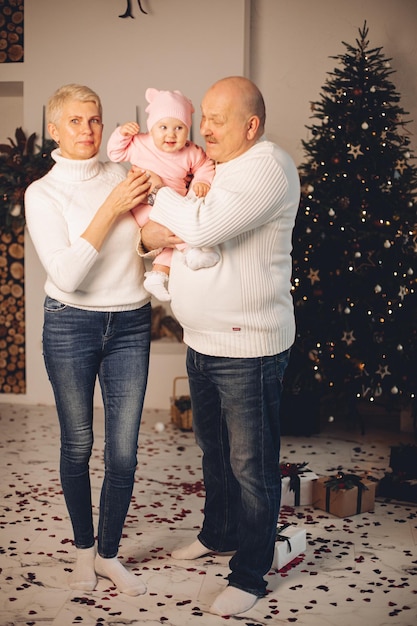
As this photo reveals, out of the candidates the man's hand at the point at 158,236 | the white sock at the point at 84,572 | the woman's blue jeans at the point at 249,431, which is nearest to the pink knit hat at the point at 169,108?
the man's hand at the point at 158,236

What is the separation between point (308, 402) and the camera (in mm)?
4875

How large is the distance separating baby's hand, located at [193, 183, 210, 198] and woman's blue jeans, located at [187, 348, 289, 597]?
0.51 meters

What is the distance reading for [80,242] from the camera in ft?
8.17

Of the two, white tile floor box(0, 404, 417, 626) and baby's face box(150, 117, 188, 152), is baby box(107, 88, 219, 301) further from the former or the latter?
white tile floor box(0, 404, 417, 626)

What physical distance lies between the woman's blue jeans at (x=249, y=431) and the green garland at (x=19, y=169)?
2803 mm

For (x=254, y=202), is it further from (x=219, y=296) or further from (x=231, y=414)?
(x=231, y=414)

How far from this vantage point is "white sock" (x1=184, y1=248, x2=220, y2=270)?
A: 2.41 meters

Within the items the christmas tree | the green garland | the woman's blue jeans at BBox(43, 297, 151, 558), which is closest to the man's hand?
the woman's blue jeans at BBox(43, 297, 151, 558)

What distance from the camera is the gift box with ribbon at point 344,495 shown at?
3.53 m

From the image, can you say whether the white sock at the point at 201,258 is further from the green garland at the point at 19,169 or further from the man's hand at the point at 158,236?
the green garland at the point at 19,169

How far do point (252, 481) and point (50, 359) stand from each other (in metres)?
0.75

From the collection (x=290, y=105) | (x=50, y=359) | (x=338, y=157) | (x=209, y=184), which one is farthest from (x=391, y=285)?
(x=50, y=359)

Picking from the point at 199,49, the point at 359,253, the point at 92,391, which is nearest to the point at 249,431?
the point at 92,391

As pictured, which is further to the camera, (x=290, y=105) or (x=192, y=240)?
(x=290, y=105)
